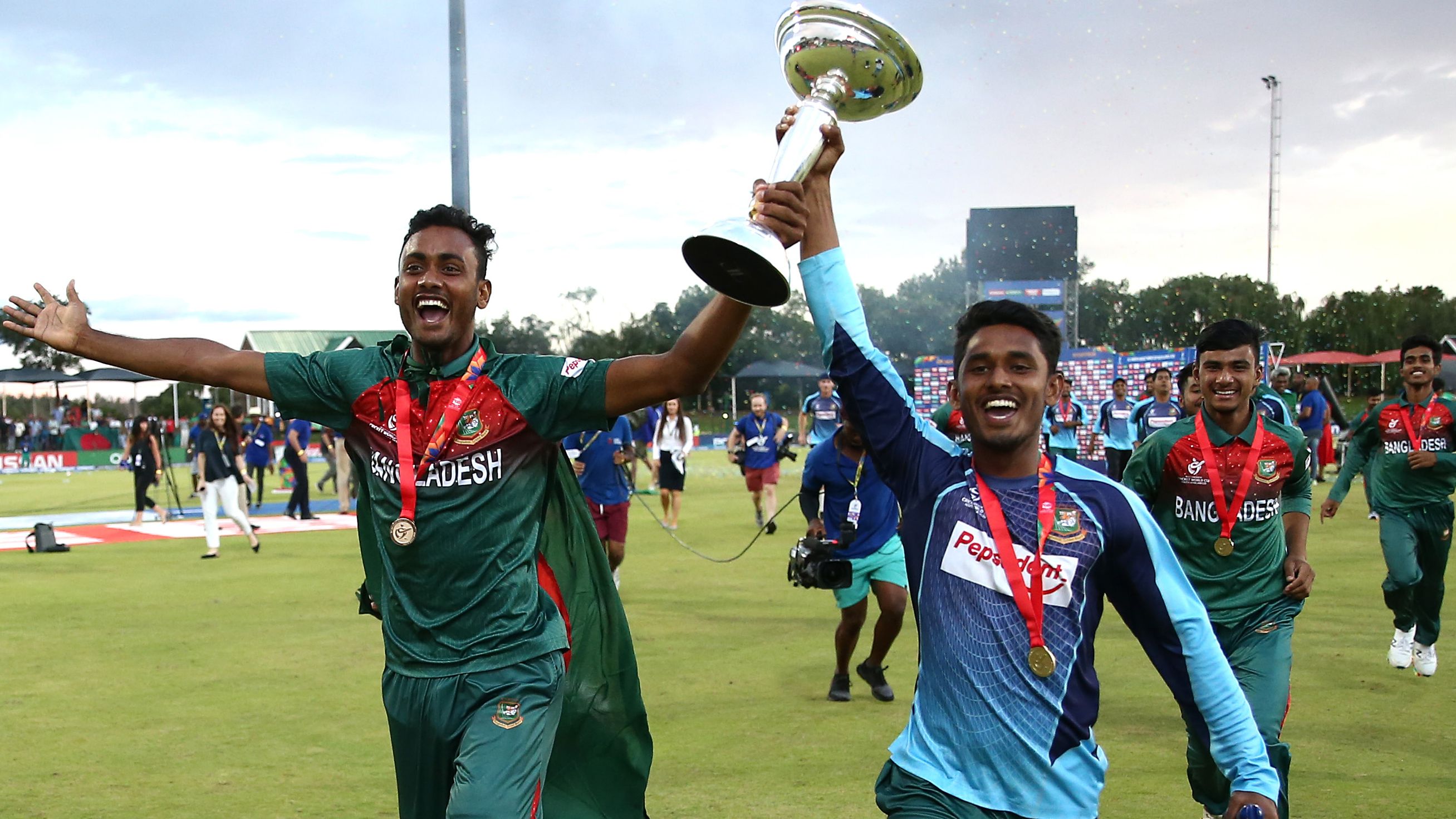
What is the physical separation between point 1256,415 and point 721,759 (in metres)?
3.20

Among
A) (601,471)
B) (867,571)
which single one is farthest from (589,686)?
(601,471)

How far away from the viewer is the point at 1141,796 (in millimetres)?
5758

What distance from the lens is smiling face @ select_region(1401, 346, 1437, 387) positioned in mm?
8734

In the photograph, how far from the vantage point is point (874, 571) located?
7941 millimetres

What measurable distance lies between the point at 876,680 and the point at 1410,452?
168 inches

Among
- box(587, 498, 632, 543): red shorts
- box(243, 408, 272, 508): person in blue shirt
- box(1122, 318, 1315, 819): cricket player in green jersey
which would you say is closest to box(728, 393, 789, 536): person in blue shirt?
box(587, 498, 632, 543): red shorts

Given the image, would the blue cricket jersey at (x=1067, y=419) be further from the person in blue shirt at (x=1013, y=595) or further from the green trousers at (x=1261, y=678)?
the person in blue shirt at (x=1013, y=595)

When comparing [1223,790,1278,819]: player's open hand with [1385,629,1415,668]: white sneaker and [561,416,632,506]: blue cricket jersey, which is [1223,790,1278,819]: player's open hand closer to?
[1385,629,1415,668]: white sneaker

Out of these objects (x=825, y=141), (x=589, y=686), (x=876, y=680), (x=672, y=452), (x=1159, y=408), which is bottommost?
(x=876, y=680)

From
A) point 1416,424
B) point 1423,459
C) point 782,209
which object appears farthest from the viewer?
point 1416,424

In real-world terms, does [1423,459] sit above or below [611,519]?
above

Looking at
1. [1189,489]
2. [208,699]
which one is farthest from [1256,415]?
[208,699]

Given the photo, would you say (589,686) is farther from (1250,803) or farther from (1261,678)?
→ (1261,678)

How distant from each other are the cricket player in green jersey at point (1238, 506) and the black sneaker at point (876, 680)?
2.77m
